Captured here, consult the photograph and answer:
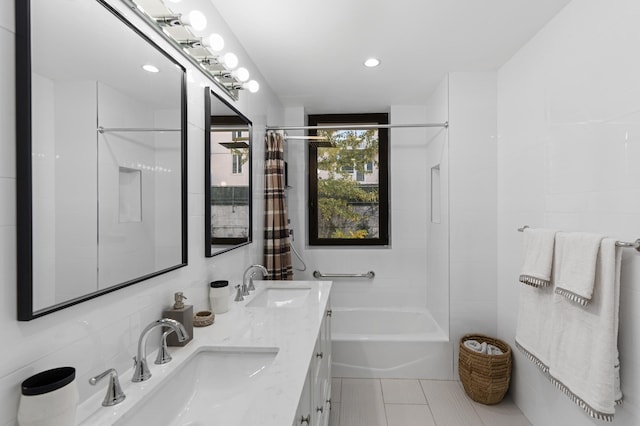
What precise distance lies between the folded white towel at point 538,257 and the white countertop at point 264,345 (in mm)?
1146

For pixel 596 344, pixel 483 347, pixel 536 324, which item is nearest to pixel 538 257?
pixel 536 324

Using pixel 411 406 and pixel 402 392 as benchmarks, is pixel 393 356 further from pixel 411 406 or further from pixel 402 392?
pixel 411 406

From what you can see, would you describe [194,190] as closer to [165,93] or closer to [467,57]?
[165,93]

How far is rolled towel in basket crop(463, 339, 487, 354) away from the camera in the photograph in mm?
2470

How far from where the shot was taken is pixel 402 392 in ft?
8.45

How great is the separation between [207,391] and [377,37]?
2.07m

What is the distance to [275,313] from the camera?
5.42ft

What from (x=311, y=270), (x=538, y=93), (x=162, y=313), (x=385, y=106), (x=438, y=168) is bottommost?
(x=311, y=270)

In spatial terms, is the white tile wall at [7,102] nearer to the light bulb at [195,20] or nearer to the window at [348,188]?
the light bulb at [195,20]

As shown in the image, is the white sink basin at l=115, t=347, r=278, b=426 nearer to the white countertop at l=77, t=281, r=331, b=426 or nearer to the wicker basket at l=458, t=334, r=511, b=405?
the white countertop at l=77, t=281, r=331, b=426

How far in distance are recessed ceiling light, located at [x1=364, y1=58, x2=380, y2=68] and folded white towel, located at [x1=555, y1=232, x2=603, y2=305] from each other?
1.61m

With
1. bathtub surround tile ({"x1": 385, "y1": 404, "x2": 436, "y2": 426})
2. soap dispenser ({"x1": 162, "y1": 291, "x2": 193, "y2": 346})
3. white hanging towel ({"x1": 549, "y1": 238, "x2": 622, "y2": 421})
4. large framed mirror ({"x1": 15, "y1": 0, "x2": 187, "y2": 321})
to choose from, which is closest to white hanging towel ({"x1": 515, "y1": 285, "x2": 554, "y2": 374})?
white hanging towel ({"x1": 549, "y1": 238, "x2": 622, "y2": 421})

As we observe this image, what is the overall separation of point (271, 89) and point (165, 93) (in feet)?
5.80

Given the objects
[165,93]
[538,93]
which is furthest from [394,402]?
[165,93]
